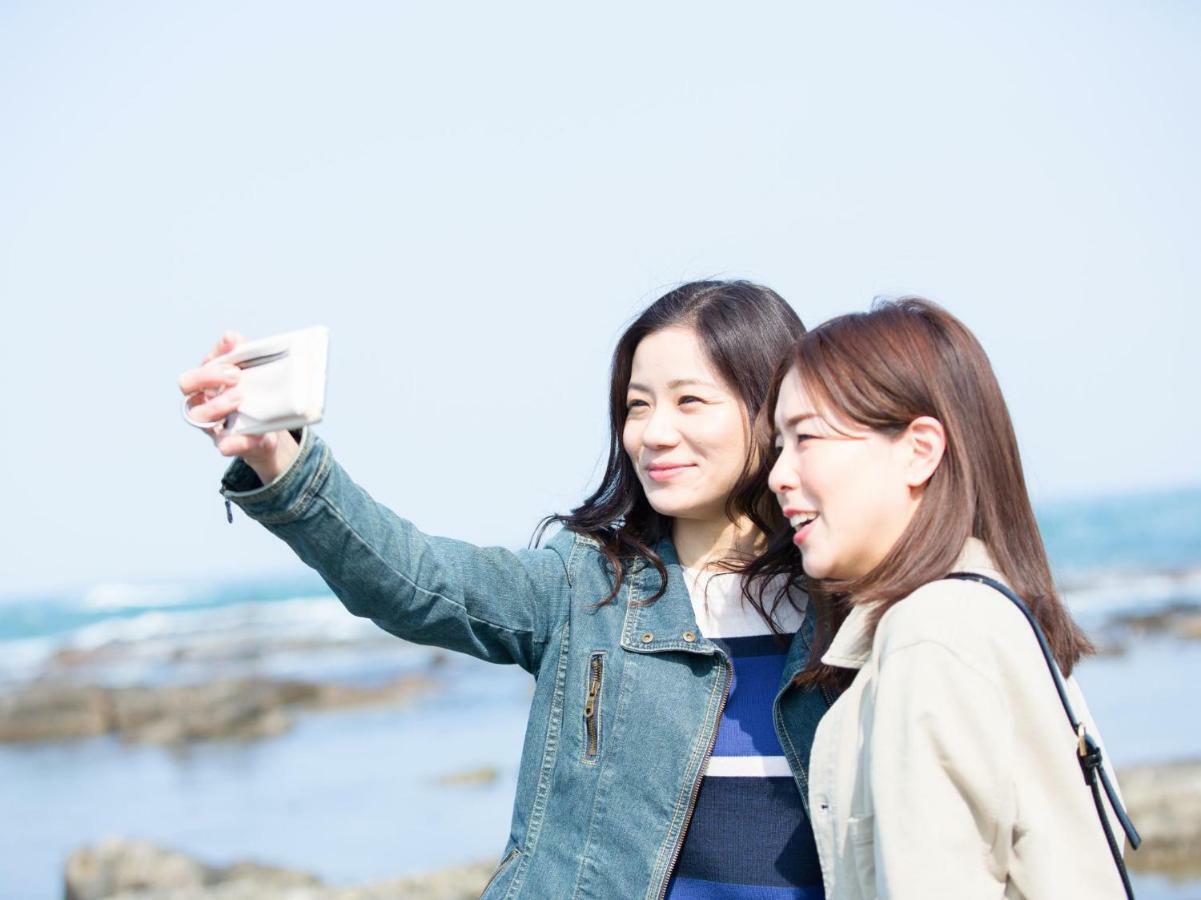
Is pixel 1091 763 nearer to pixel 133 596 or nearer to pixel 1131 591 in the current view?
pixel 1131 591

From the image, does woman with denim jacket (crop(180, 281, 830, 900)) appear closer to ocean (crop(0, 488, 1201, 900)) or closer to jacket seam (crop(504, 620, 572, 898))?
jacket seam (crop(504, 620, 572, 898))

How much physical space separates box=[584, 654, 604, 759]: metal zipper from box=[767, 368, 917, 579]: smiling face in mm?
668

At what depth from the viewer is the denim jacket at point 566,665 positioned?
2555 millimetres

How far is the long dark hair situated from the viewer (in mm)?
2969

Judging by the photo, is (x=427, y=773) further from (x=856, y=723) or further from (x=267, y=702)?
(x=856, y=723)

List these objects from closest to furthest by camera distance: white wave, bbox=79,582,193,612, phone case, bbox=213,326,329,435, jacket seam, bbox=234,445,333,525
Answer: phone case, bbox=213,326,329,435 → jacket seam, bbox=234,445,333,525 → white wave, bbox=79,582,193,612

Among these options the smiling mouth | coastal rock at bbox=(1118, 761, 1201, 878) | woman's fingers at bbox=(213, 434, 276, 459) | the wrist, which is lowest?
coastal rock at bbox=(1118, 761, 1201, 878)

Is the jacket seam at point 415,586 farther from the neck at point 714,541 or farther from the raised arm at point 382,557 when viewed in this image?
the neck at point 714,541

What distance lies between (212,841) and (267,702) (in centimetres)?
655

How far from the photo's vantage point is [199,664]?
21.4m

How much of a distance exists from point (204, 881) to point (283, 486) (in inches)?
225

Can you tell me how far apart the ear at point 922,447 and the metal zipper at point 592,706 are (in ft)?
2.88

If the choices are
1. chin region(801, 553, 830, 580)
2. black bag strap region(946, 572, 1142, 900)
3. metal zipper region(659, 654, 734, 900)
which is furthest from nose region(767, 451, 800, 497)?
metal zipper region(659, 654, 734, 900)

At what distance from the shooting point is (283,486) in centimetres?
244
